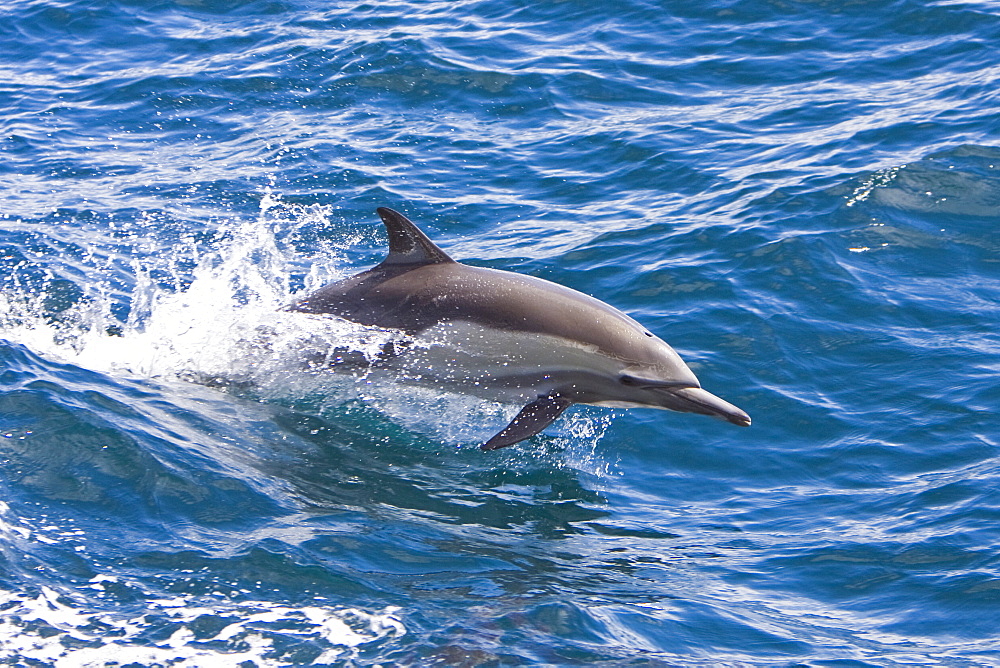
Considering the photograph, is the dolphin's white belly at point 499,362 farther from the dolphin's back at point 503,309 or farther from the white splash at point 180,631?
the white splash at point 180,631

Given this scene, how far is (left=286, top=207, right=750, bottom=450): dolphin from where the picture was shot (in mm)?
8328

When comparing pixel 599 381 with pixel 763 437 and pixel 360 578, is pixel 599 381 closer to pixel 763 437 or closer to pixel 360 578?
pixel 763 437

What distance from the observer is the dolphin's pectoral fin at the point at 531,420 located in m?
7.99

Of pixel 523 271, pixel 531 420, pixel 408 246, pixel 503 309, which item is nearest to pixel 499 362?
pixel 503 309

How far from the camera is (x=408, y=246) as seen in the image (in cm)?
842

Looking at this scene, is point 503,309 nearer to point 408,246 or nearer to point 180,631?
point 408,246

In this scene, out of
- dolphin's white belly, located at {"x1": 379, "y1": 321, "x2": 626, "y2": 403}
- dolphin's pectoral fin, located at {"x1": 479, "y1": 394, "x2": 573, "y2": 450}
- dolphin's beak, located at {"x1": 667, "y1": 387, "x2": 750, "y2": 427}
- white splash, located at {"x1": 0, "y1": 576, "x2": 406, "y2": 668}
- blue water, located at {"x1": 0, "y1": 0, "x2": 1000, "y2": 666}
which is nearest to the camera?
white splash, located at {"x1": 0, "y1": 576, "x2": 406, "y2": 668}

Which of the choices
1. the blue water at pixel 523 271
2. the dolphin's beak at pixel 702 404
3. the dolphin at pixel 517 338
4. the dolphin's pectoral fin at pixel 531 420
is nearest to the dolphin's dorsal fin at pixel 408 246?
the dolphin at pixel 517 338

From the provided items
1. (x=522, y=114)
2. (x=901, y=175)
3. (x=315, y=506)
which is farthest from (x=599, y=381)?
(x=522, y=114)

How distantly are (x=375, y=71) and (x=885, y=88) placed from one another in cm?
655

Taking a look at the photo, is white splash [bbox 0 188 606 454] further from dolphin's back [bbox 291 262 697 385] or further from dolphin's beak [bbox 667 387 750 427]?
dolphin's beak [bbox 667 387 750 427]

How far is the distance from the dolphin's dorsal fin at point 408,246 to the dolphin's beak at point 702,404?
1.91 metres

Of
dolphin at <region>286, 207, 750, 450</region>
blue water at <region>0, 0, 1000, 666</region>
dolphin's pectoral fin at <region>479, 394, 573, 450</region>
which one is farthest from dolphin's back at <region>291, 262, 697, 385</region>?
dolphin's pectoral fin at <region>479, 394, 573, 450</region>

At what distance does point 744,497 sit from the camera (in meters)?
8.31
